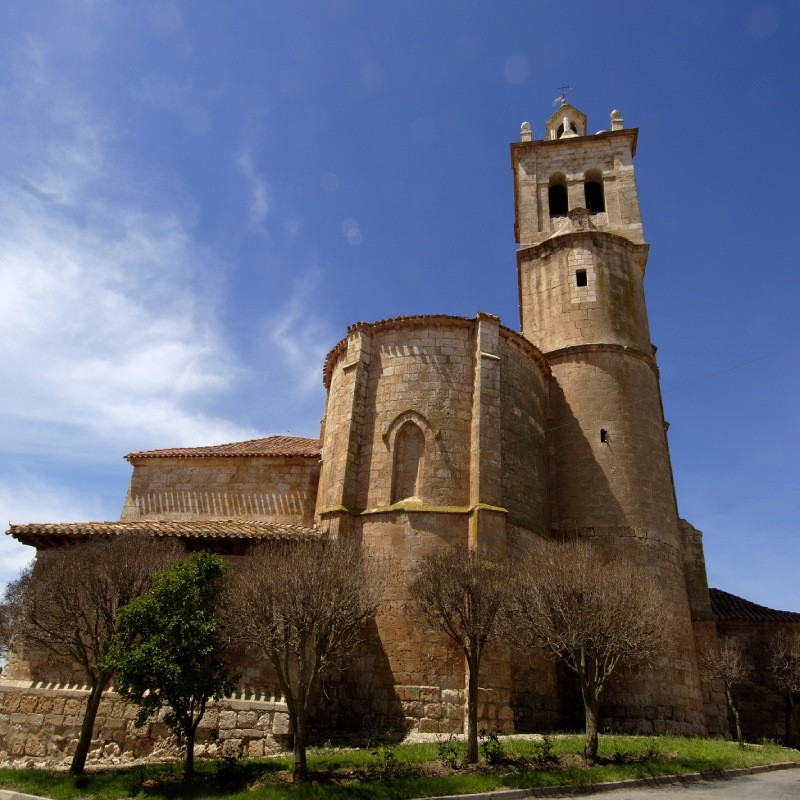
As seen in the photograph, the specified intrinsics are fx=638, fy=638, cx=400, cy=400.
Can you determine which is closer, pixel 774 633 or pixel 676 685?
pixel 676 685

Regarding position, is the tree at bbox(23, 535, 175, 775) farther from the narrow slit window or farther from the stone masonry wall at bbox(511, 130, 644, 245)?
the narrow slit window

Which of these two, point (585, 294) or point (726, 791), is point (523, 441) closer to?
point (585, 294)

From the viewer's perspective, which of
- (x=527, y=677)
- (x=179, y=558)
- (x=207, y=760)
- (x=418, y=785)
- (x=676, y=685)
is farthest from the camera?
(x=676, y=685)

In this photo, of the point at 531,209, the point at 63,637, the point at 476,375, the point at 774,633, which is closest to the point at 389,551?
the point at 476,375

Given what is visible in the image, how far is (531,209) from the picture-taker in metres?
27.7

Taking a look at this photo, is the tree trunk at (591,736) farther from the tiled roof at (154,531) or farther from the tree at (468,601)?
the tiled roof at (154,531)

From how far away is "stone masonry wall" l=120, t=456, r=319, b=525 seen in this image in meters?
21.1

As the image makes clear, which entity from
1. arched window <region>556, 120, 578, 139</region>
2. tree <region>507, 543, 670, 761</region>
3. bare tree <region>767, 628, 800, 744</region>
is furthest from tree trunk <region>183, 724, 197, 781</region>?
arched window <region>556, 120, 578, 139</region>

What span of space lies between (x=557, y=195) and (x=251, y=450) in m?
18.0

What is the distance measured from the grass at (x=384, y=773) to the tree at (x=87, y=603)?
1.54 meters

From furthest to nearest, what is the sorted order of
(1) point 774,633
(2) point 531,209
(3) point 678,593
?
(2) point 531,209 → (1) point 774,633 → (3) point 678,593

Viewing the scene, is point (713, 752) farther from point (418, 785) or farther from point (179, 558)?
point (179, 558)

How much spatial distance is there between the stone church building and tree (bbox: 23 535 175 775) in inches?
53.5

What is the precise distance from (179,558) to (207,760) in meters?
4.18
